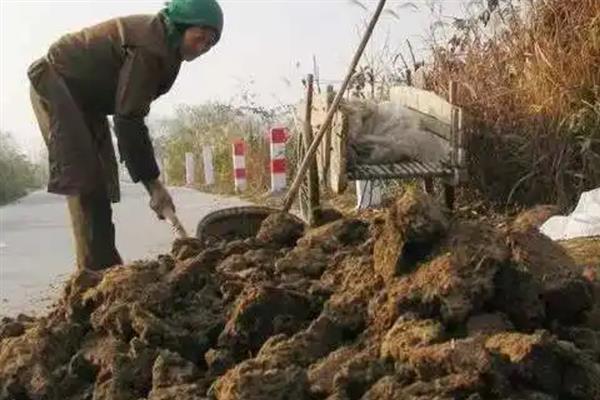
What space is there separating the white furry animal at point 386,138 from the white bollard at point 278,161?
669 cm

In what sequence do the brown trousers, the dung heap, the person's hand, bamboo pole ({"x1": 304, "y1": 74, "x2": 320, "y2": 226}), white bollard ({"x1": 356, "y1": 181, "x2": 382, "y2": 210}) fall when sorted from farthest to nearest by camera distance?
white bollard ({"x1": 356, "y1": 181, "x2": 382, "y2": 210})
bamboo pole ({"x1": 304, "y1": 74, "x2": 320, "y2": 226})
the brown trousers
the person's hand
the dung heap

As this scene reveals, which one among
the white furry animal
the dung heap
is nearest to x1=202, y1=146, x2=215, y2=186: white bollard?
the white furry animal

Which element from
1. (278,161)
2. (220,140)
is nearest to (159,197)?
(278,161)

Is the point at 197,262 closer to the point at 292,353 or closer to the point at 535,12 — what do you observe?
the point at 292,353

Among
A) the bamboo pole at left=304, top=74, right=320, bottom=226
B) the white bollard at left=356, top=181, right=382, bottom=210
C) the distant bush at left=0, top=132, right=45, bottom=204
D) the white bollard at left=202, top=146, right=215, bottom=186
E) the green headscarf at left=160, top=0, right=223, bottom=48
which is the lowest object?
the distant bush at left=0, top=132, right=45, bottom=204

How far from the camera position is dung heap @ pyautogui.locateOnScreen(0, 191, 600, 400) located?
2.72 m

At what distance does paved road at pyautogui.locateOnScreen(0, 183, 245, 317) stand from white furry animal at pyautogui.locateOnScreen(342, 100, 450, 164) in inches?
84.5

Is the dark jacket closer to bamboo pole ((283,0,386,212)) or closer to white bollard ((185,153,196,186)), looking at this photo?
bamboo pole ((283,0,386,212))

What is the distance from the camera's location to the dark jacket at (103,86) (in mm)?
4945

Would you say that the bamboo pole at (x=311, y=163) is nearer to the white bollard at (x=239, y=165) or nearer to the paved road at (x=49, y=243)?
the paved road at (x=49, y=243)

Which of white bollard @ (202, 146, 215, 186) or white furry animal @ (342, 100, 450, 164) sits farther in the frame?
white bollard @ (202, 146, 215, 186)

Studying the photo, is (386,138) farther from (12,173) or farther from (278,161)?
(12,173)

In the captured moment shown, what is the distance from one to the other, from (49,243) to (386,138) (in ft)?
15.3

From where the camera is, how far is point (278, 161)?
14.2 m
